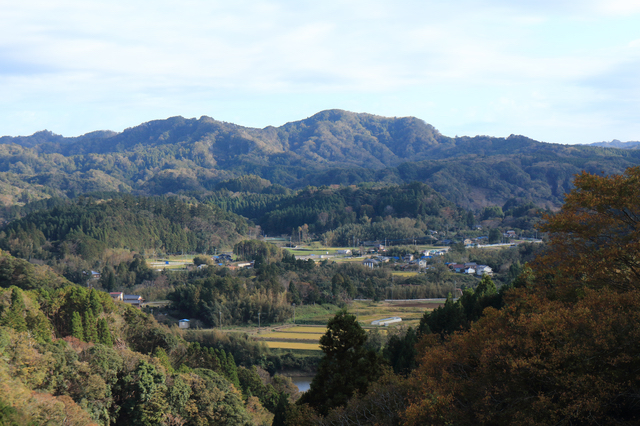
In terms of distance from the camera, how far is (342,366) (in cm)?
1691

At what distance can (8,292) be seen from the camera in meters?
30.5

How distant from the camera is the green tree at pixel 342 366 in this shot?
16.7 m

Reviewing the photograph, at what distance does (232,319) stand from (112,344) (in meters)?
21.4

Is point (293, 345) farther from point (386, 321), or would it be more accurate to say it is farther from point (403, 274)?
point (403, 274)

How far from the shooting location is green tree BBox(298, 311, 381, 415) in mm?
16688

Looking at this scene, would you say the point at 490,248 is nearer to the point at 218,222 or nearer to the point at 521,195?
the point at 218,222

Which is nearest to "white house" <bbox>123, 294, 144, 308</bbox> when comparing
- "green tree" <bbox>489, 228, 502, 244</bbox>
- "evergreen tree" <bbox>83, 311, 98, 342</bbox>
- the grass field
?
"evergreen tree" <bbox>83, 311, 98, 342</bbox>

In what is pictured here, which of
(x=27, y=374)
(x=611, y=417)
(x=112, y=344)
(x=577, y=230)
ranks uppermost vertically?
(x=577, y=230)

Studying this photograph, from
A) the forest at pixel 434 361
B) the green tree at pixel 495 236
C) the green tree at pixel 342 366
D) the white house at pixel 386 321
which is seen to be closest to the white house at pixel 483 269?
the white house at pixel 386 321

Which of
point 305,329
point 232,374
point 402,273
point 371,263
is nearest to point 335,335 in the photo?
point 232,374

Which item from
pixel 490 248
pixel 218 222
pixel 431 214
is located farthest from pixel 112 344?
pixel 431 214

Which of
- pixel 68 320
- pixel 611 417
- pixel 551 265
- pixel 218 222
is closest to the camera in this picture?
pixel 611 417

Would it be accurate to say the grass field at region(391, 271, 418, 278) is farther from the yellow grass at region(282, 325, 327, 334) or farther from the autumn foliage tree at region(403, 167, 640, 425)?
the autumn foliage tree at region(403, 167, 640, 425)

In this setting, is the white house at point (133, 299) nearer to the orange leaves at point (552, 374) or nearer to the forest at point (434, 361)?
the forest at point (434, 361)
